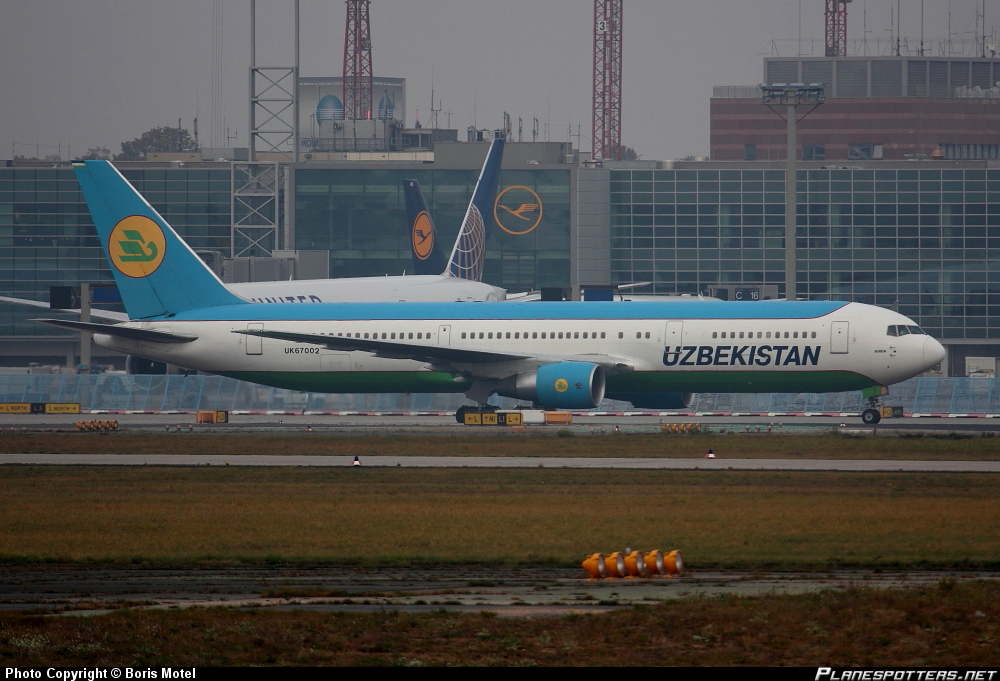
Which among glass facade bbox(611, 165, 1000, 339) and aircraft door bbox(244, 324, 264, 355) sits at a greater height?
glass facade bbox(611, 165, 1000, 339)

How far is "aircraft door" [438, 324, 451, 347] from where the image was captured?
53625 millimetres

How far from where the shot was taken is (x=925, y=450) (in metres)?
41.4

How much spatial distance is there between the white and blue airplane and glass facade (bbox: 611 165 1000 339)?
71056mm

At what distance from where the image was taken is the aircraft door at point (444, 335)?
53625 millimetres

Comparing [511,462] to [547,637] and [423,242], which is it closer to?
[547,637]

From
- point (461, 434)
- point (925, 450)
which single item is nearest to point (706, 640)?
point (925, 450)

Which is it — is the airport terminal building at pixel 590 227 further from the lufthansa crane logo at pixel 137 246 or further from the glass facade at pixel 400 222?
the lufthansa crane logo at pixel 137 246

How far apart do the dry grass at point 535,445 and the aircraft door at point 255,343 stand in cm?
713

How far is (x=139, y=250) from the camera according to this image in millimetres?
56875

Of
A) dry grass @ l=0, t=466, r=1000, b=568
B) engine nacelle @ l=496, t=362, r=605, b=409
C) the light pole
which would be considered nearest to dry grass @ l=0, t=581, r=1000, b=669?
dry grass @ l=0, t=466, r=1000, b=568

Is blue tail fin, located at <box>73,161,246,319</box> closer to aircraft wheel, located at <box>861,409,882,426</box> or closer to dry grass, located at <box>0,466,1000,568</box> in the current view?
dry grass, located at <box>0,466,1000,568</box>

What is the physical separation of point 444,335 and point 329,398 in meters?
16.0

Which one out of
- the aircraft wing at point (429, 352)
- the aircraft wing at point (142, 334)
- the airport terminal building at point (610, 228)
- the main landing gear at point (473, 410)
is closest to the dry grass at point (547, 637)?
the aircraft wing at point (429, 352)

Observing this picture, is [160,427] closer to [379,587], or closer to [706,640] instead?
[379,587]
